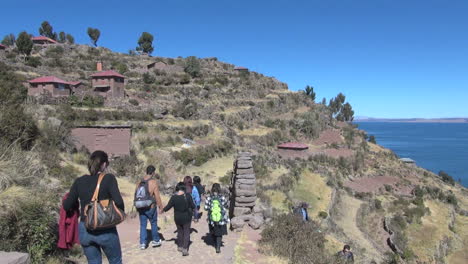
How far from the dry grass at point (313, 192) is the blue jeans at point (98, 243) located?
17664 millimetres

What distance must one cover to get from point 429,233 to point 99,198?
25349 mm

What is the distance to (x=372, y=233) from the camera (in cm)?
2234

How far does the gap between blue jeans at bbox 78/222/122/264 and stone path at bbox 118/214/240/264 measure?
8.80 ft

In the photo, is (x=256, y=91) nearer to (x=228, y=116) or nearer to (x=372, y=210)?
(x=228, y=116)

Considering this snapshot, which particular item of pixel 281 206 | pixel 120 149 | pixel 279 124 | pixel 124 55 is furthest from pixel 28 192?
pixel 124 55

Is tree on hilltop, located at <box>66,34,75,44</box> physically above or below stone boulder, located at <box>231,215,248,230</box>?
above

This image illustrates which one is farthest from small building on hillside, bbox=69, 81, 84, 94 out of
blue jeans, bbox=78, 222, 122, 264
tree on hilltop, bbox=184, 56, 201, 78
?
blue jeans, bbox=78, 222, 122, 264

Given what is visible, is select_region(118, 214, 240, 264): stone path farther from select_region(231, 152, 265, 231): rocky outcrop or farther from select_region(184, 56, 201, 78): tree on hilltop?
select_region(184, 56, 201, 78): tree on hilltop

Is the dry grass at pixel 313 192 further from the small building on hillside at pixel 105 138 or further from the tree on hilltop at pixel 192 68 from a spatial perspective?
the tree on hilltop at pixel 192 68

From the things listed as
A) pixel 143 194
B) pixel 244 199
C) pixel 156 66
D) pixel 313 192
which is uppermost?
pixel 156 66

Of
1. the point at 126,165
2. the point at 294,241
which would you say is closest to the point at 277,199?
the point at 126,165

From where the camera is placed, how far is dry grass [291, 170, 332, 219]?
22.8m

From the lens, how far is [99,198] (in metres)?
4.00

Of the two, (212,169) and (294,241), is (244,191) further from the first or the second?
(212,169)
